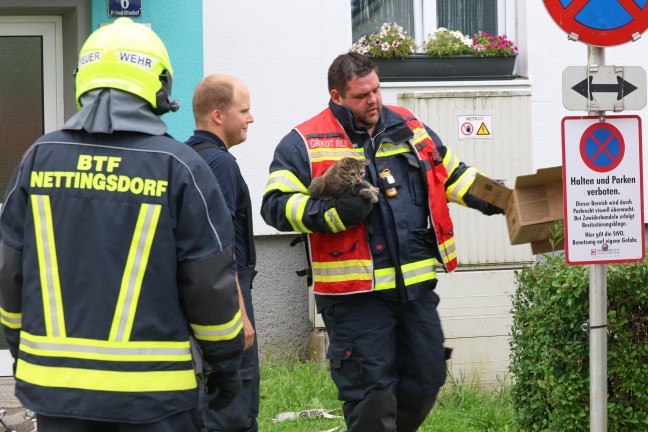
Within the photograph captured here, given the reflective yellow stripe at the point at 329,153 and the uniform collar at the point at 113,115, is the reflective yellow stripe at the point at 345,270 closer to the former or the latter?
the reflective yellow stripe at the point at 329,153

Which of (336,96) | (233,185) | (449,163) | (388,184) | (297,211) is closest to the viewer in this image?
(233,185)

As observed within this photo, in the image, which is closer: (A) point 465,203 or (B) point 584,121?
(B) point 584,121

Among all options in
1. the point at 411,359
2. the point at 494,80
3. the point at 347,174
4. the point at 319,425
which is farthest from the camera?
the point at 494,80

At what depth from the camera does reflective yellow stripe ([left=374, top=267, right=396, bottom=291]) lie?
16.8ft

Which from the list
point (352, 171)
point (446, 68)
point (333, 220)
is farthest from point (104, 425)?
point (446, 68)

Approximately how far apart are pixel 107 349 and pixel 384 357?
79.1 inches

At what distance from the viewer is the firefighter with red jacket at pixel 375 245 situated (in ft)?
16.9

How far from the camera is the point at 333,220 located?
16.4 ft

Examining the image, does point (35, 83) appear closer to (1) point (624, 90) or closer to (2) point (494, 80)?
(2) point (494, 80)

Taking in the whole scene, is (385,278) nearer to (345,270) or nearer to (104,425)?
(345,270)

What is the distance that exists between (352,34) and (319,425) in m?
3.09

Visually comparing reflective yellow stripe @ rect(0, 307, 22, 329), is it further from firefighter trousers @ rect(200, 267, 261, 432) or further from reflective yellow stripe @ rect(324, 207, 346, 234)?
reflective yellow stripe @ rect(324, 207, 346, 234)

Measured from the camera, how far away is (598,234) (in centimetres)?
500

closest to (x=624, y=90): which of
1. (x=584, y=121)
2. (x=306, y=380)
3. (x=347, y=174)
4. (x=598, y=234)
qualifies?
(x=584, y=121)
